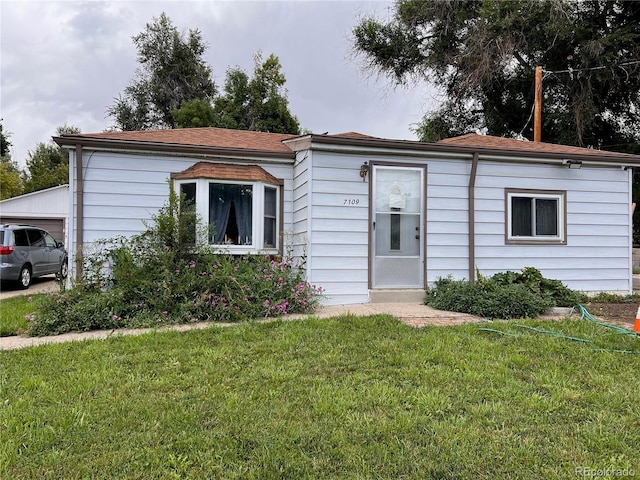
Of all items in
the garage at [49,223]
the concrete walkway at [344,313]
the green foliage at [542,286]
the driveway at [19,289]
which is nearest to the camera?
the concrete walkway at [344,313]

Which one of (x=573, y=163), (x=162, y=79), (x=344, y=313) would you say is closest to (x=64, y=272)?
(x=344, y=313)

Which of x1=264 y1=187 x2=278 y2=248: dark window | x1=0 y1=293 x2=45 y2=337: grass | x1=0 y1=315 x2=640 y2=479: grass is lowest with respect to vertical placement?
x1=0 y1=315 x2=640 y2=479: grass

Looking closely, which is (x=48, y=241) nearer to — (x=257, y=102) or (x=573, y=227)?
(x=257, y=102)

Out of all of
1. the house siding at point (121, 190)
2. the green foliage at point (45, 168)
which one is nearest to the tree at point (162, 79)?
the green foliage at point (45, 168)

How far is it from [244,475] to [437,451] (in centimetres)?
106

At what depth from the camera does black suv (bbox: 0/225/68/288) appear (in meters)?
9.20

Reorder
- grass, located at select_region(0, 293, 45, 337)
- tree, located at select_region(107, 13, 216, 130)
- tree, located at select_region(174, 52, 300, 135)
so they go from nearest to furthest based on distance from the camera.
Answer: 1. grass, located at select_region(0, 293, 45, 337)
2. tree, located at select_region(174, 52, 300, 135)
3. tree, located at select_region(107, 13, 216, 130)

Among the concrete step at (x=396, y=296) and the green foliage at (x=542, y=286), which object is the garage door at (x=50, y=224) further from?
the green foliage at (x=542, y=286)

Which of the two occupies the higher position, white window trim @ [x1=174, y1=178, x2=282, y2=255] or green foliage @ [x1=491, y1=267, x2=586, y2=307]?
white window trim @ [x1=174, y1=178, x2=282, y2=255]

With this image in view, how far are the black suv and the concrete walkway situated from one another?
425 centimetres

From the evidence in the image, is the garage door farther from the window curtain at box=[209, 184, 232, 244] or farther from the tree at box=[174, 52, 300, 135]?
the window curtain at box=[209, 184, 232, 244]

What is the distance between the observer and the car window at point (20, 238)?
9531mm

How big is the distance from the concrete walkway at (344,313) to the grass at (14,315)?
264mm

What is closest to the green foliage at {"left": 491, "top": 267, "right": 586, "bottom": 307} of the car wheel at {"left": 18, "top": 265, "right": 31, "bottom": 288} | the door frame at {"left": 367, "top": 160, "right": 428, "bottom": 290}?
the door frame at {"left": 367, "top": 160, "right": 428, "bottom": 290}
